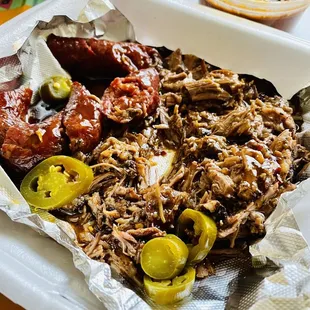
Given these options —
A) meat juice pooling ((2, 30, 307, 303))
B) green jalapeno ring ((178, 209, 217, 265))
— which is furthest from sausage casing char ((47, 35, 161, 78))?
green jalapeno ring ((178, 209, 217, 265))

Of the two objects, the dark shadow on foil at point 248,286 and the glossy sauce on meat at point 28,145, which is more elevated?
the dark shadow on foil at point 248,286

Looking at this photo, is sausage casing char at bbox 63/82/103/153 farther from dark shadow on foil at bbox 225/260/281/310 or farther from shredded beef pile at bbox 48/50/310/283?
dark shadow on foil at bbox 225/260/281/310

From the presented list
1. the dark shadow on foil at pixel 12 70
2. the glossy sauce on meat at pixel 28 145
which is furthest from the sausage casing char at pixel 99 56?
the glossy sauce on meat at pixel 28 145

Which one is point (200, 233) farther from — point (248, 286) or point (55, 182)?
point (55, 182)

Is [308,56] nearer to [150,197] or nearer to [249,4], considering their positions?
[249,4]

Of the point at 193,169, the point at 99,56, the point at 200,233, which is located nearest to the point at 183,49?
the point at 99,56

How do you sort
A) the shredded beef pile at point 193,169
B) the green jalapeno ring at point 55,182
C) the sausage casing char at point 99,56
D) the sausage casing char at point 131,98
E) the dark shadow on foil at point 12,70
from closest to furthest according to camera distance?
the shredded beef pile at point 193,169
the green jalapeno ring at point 55,182
the sausage casing char at point 131,98
the dark shadow on foil at point 12,70
the sausage casing char at point 99,56

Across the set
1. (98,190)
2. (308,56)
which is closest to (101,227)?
(98,190)

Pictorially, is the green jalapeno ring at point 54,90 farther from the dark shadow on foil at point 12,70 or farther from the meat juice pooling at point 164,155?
the dark shadow on foil at point 12,70
